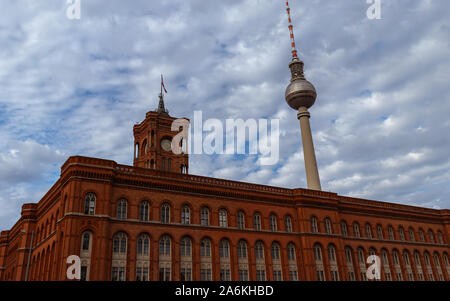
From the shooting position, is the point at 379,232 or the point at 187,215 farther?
the point at 379,232

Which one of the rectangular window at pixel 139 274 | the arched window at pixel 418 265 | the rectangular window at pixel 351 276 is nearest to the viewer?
the rectangular window at pixel 139 274

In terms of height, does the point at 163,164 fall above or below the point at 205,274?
above

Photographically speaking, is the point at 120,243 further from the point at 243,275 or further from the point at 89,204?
the point at 243,275

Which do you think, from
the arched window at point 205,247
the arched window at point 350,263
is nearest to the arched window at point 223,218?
the arched window at point 205,247

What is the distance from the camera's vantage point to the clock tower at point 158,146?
66.8 meters

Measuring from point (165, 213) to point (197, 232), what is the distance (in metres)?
4.15

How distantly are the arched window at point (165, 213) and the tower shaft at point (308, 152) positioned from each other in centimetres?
3049

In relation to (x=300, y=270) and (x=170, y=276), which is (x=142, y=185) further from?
(x=300, y=270)

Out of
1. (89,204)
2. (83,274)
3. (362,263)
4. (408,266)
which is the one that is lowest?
(83,274)

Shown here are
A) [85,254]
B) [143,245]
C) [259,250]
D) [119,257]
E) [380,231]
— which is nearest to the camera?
[85,254]

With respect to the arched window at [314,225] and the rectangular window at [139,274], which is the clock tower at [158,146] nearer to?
the arched window at [314,225]

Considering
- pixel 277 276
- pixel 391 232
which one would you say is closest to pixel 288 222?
pixel 277 276

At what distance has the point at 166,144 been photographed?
69438mm
